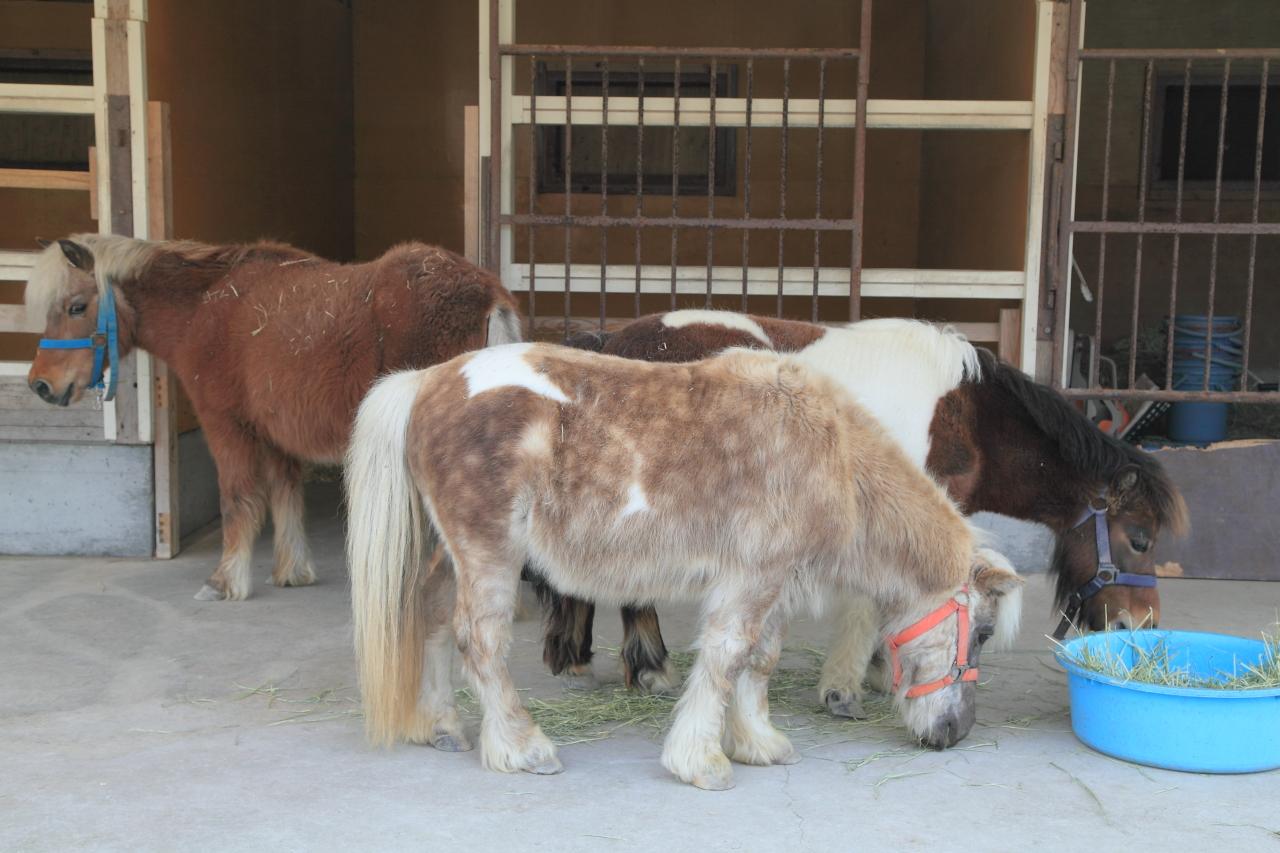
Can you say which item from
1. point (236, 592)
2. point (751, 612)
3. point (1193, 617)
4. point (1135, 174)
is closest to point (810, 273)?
point (1193, 617)

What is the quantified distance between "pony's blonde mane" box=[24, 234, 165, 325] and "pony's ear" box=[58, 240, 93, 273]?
0.06ft

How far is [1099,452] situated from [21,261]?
480cm

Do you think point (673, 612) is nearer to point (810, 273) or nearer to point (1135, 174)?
point (810, 273)

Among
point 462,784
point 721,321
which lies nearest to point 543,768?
point 462,784

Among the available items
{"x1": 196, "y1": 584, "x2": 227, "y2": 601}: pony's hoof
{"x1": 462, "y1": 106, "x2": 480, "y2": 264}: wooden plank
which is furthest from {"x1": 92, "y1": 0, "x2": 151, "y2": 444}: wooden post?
{"x1": 462, "y1": 106, "x2": 480, "y2": 264}: wooden plank

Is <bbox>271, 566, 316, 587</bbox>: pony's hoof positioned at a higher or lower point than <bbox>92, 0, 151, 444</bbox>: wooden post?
lower

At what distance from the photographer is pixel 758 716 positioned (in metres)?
3.21

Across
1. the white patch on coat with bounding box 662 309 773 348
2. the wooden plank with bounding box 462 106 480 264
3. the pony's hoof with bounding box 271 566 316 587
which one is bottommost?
the pony's hoof with bounding box 271 566 316 587

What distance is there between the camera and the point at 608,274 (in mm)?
5195

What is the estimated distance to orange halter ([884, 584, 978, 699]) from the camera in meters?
3.11

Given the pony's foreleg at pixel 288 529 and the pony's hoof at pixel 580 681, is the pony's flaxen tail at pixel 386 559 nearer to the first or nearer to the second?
the pony's hoof at pixel 580 681

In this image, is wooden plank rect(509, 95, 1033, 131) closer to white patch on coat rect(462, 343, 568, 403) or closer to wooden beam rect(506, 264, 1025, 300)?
wooden beam rect(506, 264, 1025, 300)

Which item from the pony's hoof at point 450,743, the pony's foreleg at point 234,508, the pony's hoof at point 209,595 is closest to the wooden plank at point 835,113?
the pony's foreleg at point 234,508

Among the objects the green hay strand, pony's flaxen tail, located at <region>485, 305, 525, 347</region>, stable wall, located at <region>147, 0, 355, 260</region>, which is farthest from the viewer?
stable wall, located at <region>147, 0, 355, 260</region>
